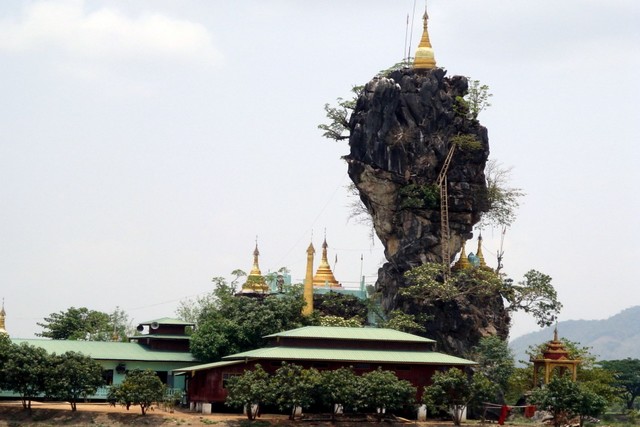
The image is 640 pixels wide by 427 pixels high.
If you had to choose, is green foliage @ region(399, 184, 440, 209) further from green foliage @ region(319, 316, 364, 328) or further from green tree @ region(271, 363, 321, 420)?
green tree @ region(271, 363, 321, 420)

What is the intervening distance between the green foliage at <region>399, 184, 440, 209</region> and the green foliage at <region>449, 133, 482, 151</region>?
2961 millimetres

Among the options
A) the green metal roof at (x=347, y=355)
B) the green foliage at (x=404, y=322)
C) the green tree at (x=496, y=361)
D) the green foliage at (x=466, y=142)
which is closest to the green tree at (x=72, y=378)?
the green metal roof at (x=347, y=355)

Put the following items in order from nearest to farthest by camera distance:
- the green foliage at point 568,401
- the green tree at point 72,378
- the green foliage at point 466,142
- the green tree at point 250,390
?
1. the green tree at point 250,390
2. the green foliage at point 568,401
3. the green tree at point 72,378
4. the green foliage at point 466,142

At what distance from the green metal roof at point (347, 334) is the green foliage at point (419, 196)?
42.1 ft

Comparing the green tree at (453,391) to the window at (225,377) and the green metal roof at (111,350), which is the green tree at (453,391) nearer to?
the window at (225,377)

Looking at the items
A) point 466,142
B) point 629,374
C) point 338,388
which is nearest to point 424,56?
point 466,142

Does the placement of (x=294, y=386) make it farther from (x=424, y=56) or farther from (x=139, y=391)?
(x=424, y=56)

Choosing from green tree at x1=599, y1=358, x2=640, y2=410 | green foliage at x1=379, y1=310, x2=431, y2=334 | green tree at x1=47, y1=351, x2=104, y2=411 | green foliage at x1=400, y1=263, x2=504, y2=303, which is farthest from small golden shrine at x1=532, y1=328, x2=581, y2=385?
green tree at x1=599, y1=358, x2=640, y2=410

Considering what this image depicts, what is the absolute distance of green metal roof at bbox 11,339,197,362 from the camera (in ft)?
225

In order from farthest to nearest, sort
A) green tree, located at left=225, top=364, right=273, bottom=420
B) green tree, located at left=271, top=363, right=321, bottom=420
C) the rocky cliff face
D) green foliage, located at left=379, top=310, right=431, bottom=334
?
the rocky cliff face, green foliage, located at left=379, top=310, right=431, bottom=334, green tree, located at left=271, top=363, right=321, bottom=420, green tree, located at left=225, top=364, right=273, bottom=420

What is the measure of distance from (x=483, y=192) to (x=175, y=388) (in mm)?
23243

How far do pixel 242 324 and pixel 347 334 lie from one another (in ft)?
25.4

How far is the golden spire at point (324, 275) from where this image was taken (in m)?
83.4

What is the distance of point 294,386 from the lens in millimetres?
59906
